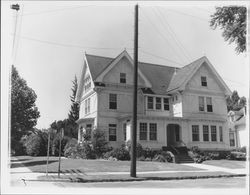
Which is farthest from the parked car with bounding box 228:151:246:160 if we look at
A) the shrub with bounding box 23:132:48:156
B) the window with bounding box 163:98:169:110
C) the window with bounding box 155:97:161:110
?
the shrub with bounding box 23:132:48:156

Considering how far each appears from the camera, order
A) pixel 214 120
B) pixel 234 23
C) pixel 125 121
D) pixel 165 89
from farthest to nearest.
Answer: pixel 165 89
pixel 214 120
pixel 125 121
pixel 234 23

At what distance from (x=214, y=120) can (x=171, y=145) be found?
151 inches

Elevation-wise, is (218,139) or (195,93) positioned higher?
(195,93)

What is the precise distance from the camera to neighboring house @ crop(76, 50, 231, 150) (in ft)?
70.1

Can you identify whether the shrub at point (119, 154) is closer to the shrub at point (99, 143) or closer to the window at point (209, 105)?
the shrub at point (99, 143)

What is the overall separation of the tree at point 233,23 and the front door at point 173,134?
37.2ft

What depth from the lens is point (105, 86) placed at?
2175 centimetres

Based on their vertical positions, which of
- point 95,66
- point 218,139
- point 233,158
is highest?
point 95,66

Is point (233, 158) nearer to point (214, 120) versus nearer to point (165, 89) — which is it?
point (214, 120)

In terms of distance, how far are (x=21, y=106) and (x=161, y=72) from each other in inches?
496

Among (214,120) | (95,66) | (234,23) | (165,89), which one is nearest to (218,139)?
(214,120)

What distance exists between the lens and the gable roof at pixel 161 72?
74.5 ft

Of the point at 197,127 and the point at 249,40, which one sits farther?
the point at 197,127

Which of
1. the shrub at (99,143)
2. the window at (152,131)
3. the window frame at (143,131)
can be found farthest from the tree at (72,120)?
the window at (152,131)
